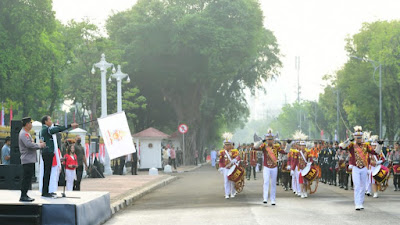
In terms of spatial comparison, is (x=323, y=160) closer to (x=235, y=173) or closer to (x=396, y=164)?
(x=396, y=164)

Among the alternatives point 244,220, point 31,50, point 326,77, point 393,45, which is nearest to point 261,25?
point 393,45

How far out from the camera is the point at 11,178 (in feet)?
60.2

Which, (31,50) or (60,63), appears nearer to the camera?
(31,50)

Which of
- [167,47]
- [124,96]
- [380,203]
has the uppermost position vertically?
[167,47]

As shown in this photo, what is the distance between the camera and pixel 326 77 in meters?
98.1

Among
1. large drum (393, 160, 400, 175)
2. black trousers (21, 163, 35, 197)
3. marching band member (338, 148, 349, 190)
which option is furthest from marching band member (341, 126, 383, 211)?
marching band member (338, 148, 349, 190)

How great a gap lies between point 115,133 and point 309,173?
244 inches

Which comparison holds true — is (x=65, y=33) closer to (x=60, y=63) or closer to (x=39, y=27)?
(x=60, y=63)

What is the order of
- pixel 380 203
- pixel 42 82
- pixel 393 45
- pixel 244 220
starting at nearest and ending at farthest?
1. pixel 244 220
2. pixel 380 203
3. pixel 42 82
4. pixel 393 45

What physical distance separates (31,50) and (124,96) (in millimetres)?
8363

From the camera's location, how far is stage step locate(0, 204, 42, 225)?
1349 cm

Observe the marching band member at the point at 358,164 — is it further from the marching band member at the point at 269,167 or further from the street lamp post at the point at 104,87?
the street lamp post at the point at 104,87

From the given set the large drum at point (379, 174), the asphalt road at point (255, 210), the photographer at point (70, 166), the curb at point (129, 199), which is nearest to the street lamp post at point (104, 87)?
the curb at point (129, 199)

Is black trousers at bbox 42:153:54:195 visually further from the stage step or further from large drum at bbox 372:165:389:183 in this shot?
large drum at bbox 372:165:389:183
